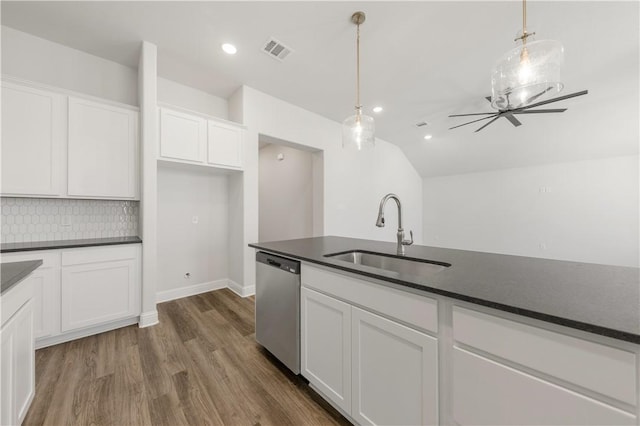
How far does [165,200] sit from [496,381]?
3651 millimetres

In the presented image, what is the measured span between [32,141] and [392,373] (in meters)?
3.41

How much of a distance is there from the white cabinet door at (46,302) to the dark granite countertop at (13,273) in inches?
41.0

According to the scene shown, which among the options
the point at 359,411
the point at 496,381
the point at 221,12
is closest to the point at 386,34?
the point at 221,12

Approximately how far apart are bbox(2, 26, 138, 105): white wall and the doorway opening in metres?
1.74

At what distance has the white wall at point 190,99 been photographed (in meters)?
3.18

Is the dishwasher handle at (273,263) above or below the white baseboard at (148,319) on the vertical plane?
above

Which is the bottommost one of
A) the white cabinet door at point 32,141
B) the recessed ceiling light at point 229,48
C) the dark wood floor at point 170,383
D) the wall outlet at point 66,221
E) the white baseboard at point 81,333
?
the dark wood floor at point 170,383

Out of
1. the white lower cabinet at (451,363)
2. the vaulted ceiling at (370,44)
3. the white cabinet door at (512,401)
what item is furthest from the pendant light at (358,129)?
the white cabinet door at (512,401)

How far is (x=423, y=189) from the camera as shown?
306 inches

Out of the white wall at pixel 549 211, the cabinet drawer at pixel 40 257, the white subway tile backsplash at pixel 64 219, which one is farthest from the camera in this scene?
the white wall at pixel 549 211

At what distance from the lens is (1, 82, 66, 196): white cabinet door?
2.04 meters

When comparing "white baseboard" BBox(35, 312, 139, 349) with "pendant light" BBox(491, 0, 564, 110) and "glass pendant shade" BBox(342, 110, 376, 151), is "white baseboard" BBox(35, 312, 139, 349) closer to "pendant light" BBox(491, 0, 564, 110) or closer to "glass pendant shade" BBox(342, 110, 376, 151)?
"glass pendant shade" BBox(342, 110, 376, 151)

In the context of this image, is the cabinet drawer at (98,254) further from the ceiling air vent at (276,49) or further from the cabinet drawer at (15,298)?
the ceiling air vent at (276,49)

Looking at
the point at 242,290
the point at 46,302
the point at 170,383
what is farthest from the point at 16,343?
the point at 242,290
